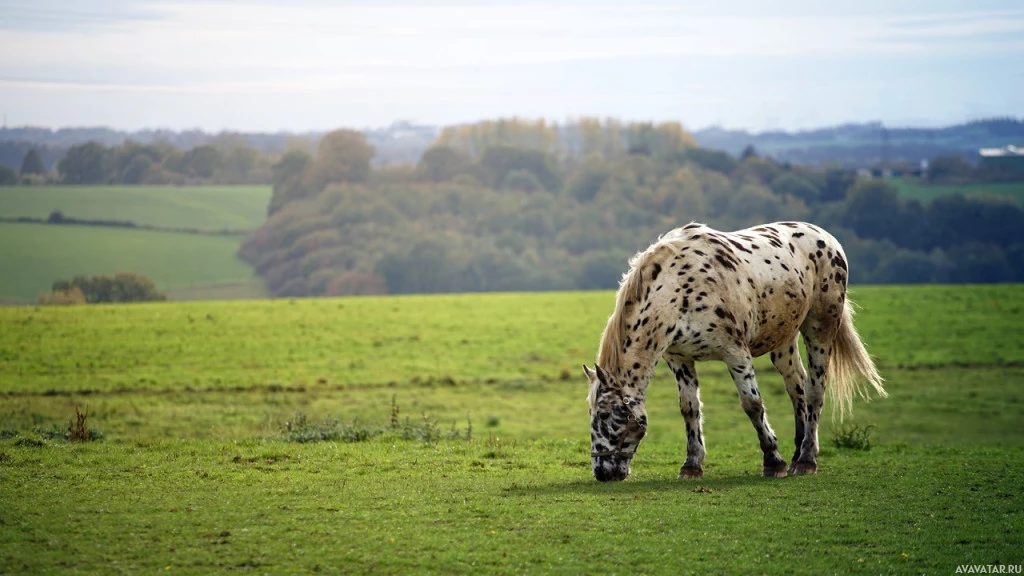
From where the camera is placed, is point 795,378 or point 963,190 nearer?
point 795,378

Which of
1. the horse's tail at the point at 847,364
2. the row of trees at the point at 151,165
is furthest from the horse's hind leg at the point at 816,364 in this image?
the row of trees at the point at 151,165

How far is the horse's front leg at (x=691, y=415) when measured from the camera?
1236 cm

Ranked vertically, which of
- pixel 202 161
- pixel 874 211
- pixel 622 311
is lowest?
pixel 622 311

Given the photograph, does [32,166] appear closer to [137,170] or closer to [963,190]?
[137,170]

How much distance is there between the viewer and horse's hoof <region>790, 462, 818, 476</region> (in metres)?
12.6

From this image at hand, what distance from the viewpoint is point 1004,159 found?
150375 mm

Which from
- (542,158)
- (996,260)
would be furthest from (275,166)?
(996,260)

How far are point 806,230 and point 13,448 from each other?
1023 cm

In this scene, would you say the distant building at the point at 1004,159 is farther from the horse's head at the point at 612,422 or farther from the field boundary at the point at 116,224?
A: the horse's head at the point at 612,422

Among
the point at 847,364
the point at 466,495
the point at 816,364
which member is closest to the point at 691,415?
the point at 816,364

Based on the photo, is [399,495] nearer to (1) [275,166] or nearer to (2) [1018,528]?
(2) [1018,528]

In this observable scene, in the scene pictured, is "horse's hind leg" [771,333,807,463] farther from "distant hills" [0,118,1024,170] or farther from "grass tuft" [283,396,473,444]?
"distant hills" [0,118,1024,170]

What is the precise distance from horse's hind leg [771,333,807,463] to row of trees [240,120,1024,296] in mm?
85602

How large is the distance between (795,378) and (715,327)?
1.92 metres
